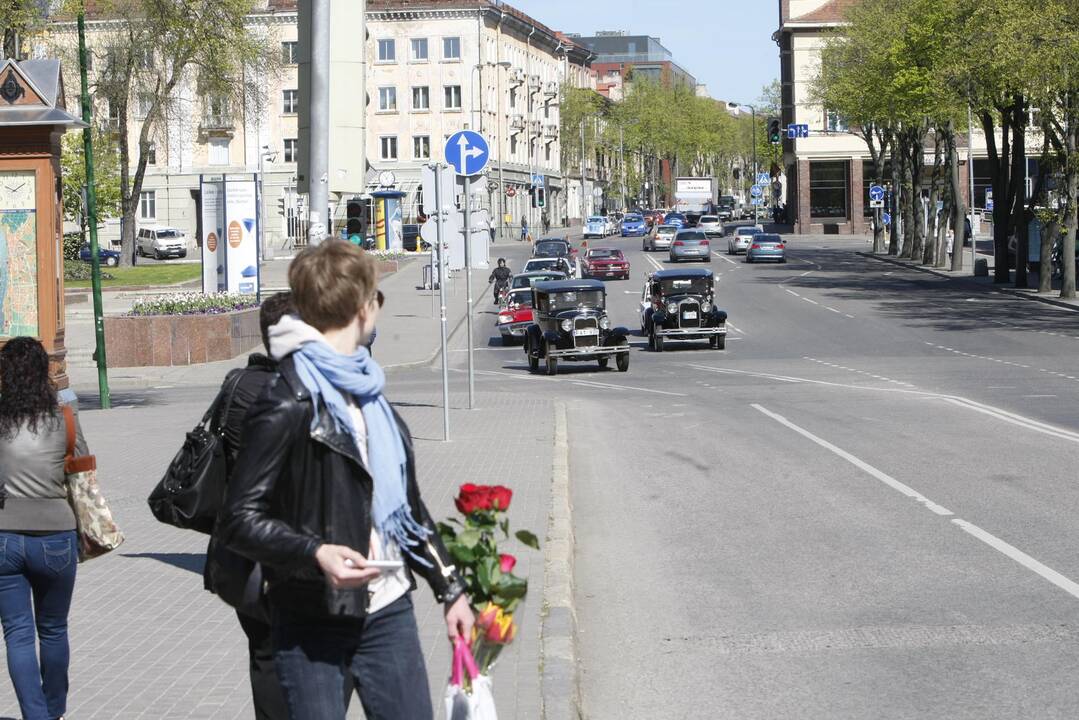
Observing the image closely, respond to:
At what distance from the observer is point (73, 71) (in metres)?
61.5

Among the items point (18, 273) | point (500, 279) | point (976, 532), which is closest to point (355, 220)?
point (18, 273)

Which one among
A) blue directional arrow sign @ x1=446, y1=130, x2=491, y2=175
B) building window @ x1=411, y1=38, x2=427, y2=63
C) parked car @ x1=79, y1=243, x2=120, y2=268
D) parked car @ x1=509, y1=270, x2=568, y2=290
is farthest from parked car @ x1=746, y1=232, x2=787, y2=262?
blue directional arrow sign @ x1=446, y1=130, x2=491, y2=175

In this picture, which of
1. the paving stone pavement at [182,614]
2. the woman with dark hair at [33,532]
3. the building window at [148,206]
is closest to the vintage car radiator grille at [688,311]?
the paving stone pavement at [182,614]

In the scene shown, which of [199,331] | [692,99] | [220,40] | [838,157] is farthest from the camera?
[692,99]

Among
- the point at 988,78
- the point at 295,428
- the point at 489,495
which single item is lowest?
the point at 489,495

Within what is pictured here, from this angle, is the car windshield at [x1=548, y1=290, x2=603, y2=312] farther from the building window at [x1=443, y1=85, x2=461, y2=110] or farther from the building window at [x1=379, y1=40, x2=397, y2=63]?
the building window at [x1=379, y1=40, x2=397, y2=63]

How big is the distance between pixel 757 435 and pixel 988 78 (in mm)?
30128

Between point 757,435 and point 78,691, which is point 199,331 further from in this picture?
point 78,691

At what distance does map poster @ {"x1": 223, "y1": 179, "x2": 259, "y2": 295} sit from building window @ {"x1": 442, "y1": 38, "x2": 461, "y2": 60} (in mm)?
59712

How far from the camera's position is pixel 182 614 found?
8.66m

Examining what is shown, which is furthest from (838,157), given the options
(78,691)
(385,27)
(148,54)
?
(78,691)

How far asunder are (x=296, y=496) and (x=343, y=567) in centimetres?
26

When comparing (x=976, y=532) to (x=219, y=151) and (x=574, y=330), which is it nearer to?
(x=574, y=330)

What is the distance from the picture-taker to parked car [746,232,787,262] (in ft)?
235
